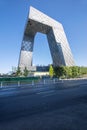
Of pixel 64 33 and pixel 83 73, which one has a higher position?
pixel 64 33

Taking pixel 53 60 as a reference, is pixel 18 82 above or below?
below

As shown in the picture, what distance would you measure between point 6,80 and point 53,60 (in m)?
61.6

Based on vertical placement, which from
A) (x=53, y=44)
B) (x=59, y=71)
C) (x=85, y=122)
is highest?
(x=53, y=44)

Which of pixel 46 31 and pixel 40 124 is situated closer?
pixel 40 124

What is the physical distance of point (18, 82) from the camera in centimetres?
3850

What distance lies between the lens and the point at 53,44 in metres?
96.8

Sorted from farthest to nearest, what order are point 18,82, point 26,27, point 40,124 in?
point 26,27 < point 18,82 < point 40,124

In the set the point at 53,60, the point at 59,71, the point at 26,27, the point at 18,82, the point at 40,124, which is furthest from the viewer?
the point at 53,60

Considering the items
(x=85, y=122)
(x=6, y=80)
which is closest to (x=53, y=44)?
(x=6, y=80)

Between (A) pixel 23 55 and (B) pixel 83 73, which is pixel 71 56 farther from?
(A) pixel 23 55

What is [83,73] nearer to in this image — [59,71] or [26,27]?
[59,71]

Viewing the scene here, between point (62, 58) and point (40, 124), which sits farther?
point (62, 58)

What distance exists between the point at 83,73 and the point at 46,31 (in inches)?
1123

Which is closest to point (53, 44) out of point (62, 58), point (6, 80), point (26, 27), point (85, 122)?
point (62, 58)
